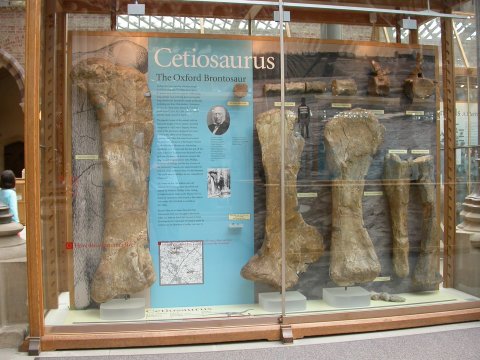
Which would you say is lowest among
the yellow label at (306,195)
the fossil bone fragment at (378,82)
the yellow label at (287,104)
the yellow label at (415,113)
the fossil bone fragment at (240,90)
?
the yellow label at (306,195)

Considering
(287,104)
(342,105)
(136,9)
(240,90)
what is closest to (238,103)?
(240,90)

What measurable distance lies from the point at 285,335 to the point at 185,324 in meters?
0.63

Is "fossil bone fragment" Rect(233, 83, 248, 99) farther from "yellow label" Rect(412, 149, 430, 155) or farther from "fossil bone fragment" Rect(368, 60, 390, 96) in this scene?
"yellow label" Rect(412, 149, 430, 155)

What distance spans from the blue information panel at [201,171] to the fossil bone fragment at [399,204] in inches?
43.2

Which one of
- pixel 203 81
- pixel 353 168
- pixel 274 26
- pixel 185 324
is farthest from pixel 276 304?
pixel 274 26

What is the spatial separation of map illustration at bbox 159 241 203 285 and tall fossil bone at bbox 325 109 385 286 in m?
0.96

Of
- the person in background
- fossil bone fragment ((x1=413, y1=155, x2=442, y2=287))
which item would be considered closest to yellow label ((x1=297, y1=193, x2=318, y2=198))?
fossil bone fragment ((x1=413, y1=155, x2=442, y2=287))

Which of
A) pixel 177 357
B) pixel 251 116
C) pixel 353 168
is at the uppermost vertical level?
pixel 251 116

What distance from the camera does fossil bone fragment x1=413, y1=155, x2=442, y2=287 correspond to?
12.2ft

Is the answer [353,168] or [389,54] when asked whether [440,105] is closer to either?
[389,54]

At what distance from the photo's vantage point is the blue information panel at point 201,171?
11.0ft

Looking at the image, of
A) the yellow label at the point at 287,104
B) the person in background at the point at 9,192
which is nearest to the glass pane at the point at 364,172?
the yellow label at the point at 287,104

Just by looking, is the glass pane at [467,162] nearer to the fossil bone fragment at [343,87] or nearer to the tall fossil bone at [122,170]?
the fossil bone fragment at [343,87]

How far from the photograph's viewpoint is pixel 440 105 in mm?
3852
